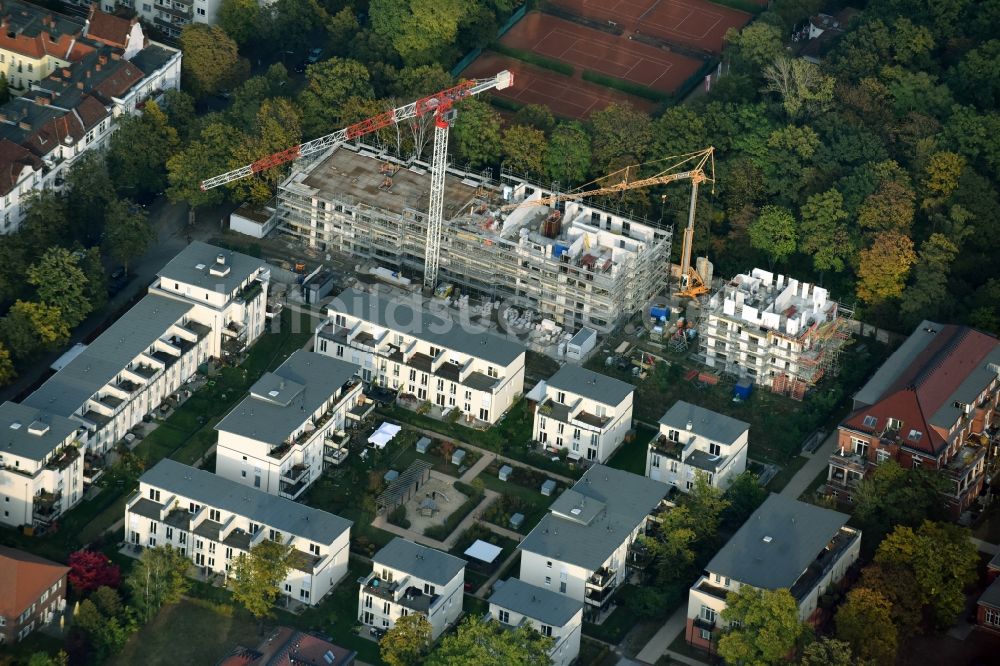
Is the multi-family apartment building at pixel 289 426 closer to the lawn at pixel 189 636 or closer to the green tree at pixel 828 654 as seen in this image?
the lawn at pixel 189 636

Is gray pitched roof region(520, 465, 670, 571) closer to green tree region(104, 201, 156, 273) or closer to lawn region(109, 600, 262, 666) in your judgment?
lawn region(109, 600, 262, 666)

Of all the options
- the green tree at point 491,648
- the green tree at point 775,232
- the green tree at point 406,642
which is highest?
the green tree at point 775,232

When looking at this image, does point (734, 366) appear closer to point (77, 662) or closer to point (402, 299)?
point (402, 299)

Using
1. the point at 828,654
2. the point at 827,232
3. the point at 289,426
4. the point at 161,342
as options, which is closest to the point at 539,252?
the point at 827,232

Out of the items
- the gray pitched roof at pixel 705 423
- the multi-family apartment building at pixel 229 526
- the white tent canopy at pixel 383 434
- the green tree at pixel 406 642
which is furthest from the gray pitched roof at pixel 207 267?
the green tree at pixel 406 642

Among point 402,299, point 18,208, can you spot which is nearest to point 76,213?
point 18,208

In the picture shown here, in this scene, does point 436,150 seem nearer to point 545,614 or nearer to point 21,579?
point 545,614
